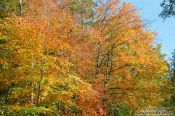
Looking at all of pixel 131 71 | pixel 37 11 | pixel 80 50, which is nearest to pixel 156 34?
pixel 131 71

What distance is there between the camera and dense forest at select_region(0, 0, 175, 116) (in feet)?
63.6

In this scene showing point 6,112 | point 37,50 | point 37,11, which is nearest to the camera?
point 37,50

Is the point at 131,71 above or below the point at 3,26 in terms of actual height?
below

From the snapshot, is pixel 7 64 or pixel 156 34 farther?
pixel 156 34

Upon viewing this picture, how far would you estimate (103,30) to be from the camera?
29.2 m

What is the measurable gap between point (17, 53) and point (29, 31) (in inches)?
47.5

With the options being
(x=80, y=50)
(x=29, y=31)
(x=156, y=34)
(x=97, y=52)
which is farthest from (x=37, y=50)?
(x=156, y=34)

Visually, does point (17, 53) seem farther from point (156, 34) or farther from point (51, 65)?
point (156, 34)

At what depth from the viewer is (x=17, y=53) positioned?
19.3 metres

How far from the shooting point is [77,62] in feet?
83.4

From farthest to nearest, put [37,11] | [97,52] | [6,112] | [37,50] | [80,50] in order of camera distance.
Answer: [97,52] → [80,50] → [37,11] → [6,112] → [37,50]

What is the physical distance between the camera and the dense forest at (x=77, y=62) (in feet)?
63.6

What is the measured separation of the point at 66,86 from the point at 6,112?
3.32 m

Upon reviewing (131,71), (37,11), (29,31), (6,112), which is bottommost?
(6,112)
